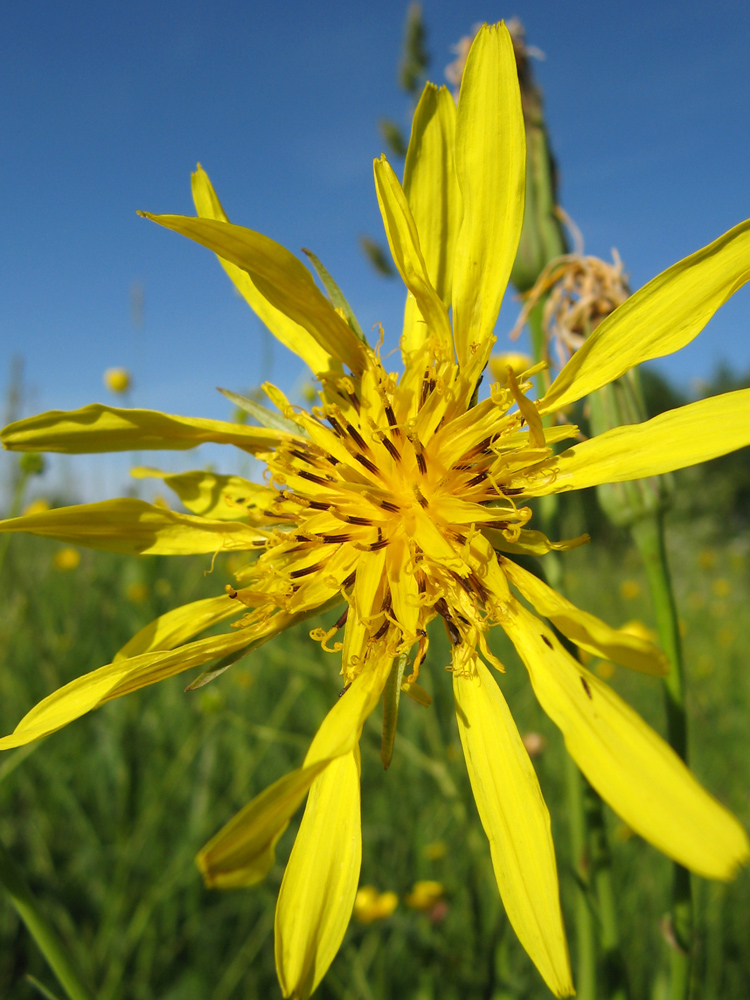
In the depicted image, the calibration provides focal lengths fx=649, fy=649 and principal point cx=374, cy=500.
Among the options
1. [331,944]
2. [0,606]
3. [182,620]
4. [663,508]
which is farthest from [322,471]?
[0,606]

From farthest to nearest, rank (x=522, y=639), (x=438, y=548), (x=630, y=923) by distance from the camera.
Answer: (x=630, y=923)
(x=438, y=548)
(x=522, y=639)

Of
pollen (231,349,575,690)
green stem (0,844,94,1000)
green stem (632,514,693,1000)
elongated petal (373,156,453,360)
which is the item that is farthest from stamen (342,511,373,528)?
green stem (0,844,94,1000)

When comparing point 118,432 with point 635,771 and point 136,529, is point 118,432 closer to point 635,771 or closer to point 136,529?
point 136,529

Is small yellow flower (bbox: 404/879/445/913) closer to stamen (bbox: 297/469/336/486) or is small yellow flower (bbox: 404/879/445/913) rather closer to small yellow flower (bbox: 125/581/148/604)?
stamen (bbox: 297/469/336/486)

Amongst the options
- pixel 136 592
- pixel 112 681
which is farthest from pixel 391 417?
pixel 136 592

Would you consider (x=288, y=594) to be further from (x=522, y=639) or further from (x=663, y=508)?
(x=663, y=508)

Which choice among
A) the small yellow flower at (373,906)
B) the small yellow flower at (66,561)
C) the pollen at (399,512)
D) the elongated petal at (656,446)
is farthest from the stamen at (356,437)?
the small yellow flower at (66,561)

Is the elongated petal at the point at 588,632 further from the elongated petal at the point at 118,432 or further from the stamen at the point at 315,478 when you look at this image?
the elongated petal at the point at 118,432
